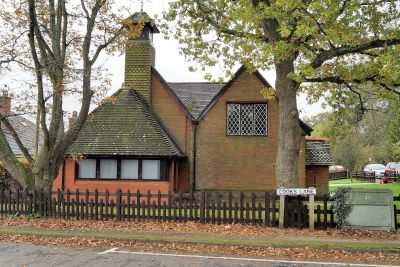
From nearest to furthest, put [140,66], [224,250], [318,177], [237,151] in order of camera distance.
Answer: [224,250], [237,151], [140,66], [318,177]

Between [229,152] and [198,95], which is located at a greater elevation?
[198,95]

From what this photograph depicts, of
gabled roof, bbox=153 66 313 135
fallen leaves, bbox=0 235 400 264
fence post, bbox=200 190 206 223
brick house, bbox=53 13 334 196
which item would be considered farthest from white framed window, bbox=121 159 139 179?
fallen leaves, bbox=0 235 400 264

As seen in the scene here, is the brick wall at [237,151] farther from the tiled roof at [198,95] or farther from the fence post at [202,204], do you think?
the fence post at [202,204]

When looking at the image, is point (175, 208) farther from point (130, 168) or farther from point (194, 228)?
point (130, 168)

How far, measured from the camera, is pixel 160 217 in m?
15.1

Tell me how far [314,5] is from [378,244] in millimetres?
6468

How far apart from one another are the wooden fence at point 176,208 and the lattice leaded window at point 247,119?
7802 millimetres

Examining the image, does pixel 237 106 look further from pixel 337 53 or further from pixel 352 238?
pixel 352 238

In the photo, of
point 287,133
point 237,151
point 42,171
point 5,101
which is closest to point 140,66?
point 237,151

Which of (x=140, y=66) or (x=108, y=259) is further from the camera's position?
(x=140, y=66)

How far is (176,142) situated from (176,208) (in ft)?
28.4

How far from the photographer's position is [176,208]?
1512 centimetres

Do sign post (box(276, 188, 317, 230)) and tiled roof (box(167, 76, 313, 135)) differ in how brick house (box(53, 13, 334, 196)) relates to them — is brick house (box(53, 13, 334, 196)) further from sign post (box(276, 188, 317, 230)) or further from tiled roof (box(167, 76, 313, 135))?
sign post (box(276, 188, 317, 230))

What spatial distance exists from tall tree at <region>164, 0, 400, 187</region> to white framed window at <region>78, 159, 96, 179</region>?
289 inches
